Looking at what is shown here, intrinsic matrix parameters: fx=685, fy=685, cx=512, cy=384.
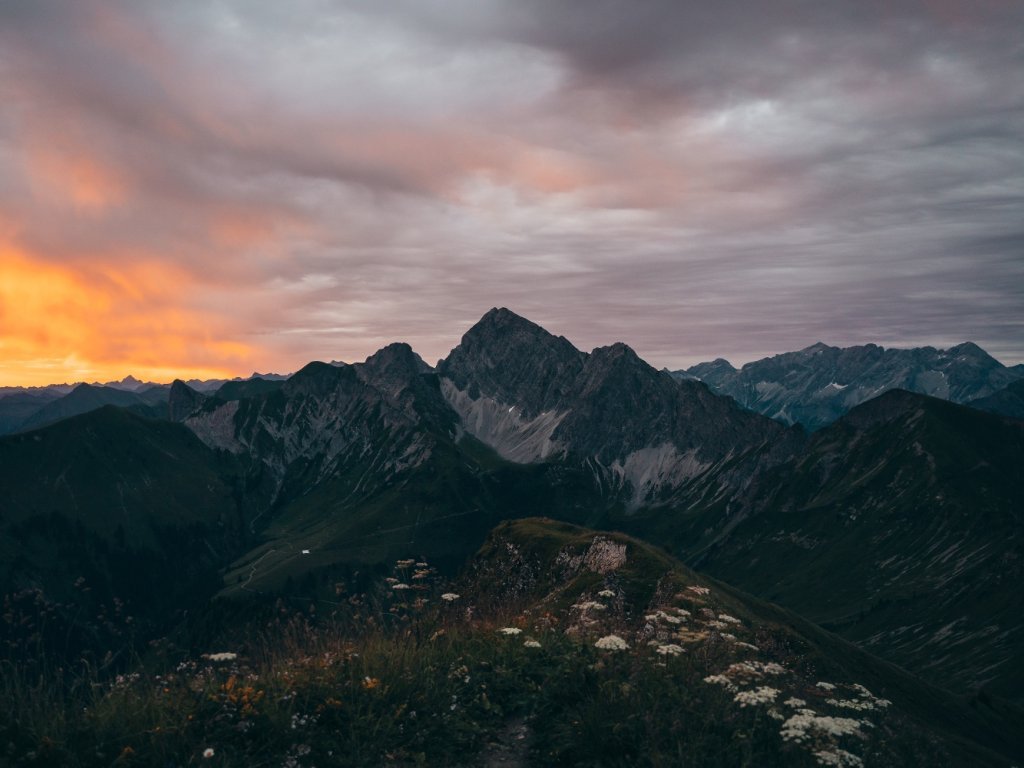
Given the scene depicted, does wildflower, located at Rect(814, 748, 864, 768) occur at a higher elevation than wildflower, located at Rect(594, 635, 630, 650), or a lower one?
lower

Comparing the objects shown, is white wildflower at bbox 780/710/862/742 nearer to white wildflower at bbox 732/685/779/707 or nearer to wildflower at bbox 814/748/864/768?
wildflower at bbox 814/748/864/768

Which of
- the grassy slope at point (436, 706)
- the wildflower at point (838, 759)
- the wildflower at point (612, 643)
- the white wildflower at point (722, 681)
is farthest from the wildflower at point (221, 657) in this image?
the wildflower at point (838, 759)

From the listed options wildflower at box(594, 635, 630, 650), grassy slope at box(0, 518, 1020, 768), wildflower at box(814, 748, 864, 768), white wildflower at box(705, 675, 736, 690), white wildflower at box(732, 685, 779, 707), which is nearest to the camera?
wildflower at box(814, 748, 864, 768)

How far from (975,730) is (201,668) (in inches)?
7105

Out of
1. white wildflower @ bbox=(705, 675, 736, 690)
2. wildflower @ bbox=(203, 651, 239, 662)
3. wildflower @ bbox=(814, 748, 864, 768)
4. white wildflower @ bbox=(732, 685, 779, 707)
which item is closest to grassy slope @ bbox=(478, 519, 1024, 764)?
white wildflower @ bbox=(705, 675, 736, 690)

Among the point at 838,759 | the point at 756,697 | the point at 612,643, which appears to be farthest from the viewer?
the point at 612,643

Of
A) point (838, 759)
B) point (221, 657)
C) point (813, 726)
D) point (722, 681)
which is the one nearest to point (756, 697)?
point (722, 681)

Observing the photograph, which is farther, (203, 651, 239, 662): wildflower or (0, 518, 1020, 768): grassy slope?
(203, 651, 239, 662): wildflower

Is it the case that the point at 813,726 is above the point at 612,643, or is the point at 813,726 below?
below

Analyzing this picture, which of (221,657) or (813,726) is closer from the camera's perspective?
(813,726)

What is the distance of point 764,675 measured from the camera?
757 inches

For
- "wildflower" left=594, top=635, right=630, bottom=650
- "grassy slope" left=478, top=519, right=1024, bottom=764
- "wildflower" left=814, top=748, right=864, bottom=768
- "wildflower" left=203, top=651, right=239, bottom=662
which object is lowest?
"grassy slope" left=478, top=519, right=1024, bottom=764

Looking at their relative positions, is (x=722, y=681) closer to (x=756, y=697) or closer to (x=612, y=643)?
(x=756, y=697)

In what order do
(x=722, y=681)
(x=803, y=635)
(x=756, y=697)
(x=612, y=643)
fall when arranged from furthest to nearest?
(x=803, y=635), (x=612, y=643), (x=722, y=681), (x=756, y=697)
